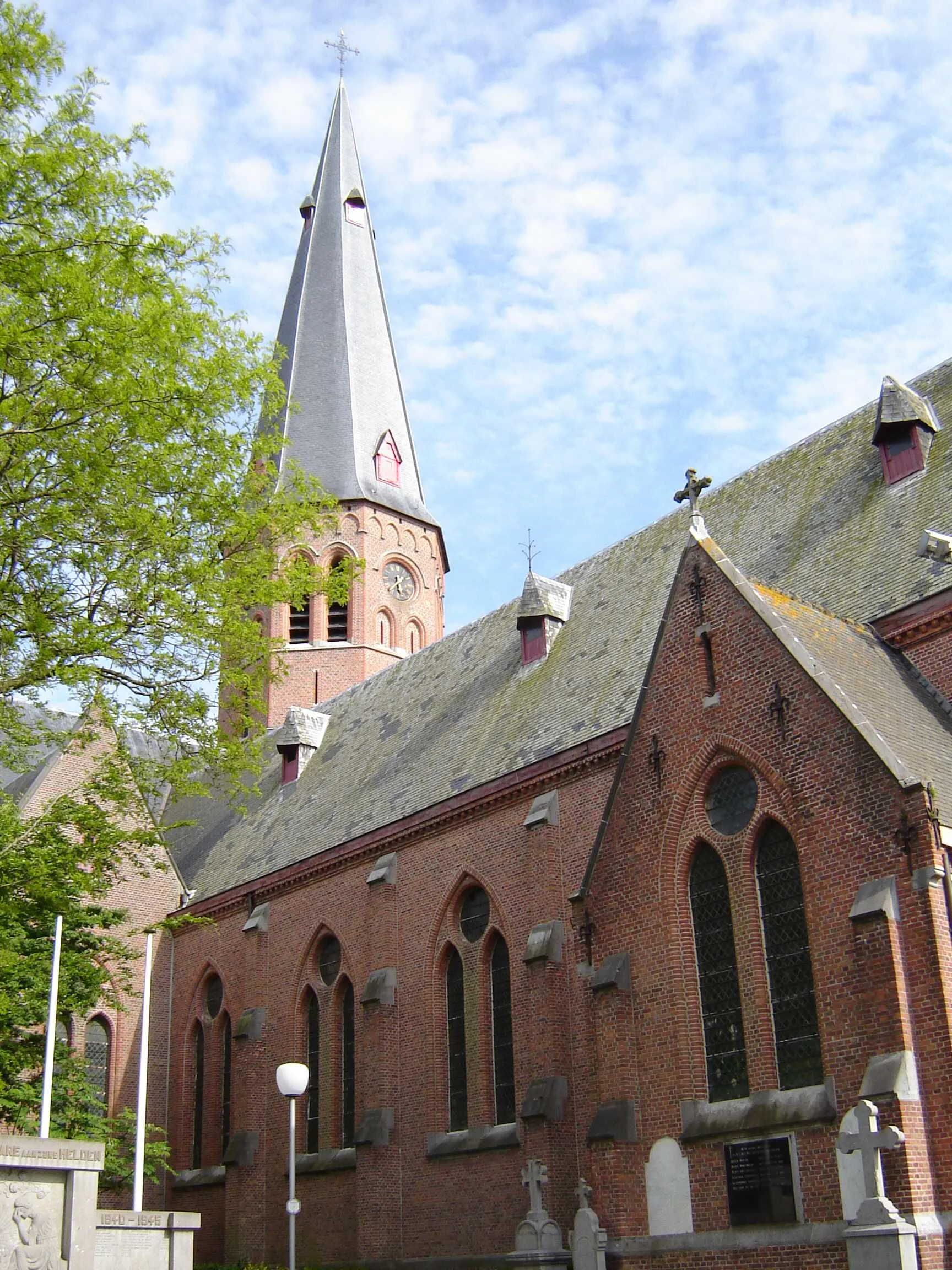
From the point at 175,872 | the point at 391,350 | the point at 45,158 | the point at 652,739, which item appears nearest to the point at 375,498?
the point at 391,350

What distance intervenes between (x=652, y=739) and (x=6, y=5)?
10.9m

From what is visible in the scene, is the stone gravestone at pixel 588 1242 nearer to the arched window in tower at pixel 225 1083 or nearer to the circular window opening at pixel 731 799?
the circular window opening at pixel 731 799

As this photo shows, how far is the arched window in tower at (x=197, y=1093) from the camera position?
28.1 m

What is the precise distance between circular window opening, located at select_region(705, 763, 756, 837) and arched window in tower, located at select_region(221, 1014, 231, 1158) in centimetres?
1519

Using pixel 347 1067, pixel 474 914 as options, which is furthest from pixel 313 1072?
pixel 474 914

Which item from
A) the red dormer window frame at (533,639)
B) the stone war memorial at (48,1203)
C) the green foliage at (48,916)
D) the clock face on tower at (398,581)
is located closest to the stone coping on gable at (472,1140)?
the green foliage at (48,916)

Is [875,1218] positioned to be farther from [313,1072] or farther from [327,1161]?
[313,1072]

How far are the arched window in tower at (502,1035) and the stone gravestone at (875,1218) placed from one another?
824 cm

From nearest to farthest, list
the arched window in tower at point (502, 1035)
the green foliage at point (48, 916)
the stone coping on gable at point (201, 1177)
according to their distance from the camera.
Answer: the green foliage at point (48, 916) < the arched window in tower at point (502, 1035) < the stone coping on gable at point (201, 1177)

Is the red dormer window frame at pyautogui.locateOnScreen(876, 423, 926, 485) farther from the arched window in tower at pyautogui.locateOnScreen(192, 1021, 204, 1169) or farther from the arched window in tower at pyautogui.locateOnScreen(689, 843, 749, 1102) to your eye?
the arched window in tower at pyautogui.locateOnScreen(192, 1021, 204, 1169)

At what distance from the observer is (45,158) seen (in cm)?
1339

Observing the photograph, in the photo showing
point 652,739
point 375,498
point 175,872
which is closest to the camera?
point 652,739

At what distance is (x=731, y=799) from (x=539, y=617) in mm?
9484

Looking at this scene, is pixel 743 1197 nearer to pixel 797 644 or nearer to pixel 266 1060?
pixel 797 644
